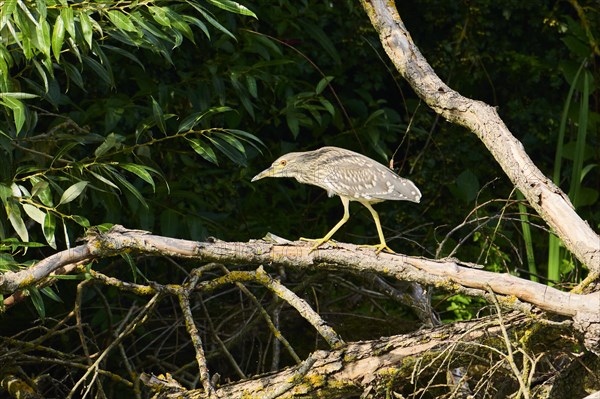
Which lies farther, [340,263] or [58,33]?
[340,263]

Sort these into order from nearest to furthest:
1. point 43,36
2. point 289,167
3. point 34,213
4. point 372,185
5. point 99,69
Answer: point 43,36 < point 34,213 < point 372,185 < point 99,69 < point 289,167

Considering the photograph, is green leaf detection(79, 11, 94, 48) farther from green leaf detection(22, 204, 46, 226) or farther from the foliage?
green leaf detection(22, 204, 46, 226)

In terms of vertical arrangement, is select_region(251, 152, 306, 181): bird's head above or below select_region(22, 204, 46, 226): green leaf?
above

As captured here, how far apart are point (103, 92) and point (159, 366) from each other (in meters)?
1.27

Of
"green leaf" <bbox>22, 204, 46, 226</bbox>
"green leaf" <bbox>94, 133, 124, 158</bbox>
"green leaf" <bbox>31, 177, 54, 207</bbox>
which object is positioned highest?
"green leaf" <bbox>94, 133, 124, 158</bbox>

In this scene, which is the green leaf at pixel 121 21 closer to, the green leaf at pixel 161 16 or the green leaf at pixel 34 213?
the green leaf at pixel 161 16

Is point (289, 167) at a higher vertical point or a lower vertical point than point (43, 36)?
lower

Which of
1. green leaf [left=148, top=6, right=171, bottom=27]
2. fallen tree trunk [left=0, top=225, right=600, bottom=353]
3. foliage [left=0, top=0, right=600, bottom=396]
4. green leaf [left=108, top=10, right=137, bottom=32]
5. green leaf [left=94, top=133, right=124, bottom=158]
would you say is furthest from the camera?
green leaf [left=94, top=133, right=124, bottom=158]

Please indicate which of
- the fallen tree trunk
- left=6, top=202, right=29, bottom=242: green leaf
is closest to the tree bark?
the fallen tree trunk

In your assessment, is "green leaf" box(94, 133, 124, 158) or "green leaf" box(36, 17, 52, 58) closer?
"green leaf" box(36, 17, 52, 58)

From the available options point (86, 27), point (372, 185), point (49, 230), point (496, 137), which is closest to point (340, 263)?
point (372, 185)

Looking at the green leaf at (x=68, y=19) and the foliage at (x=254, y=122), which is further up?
the green leaf at (x=68, y=19)

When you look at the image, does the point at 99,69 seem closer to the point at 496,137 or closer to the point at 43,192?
the point at 43,192

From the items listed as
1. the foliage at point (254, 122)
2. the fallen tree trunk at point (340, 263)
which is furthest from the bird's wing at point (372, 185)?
the fallen tree trunk at point (340, 263)
